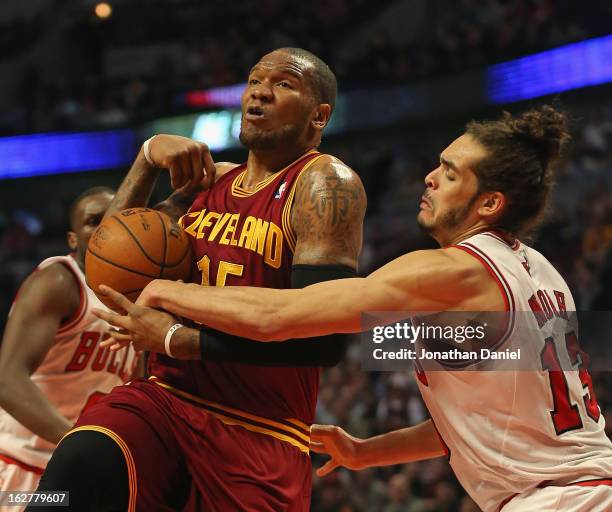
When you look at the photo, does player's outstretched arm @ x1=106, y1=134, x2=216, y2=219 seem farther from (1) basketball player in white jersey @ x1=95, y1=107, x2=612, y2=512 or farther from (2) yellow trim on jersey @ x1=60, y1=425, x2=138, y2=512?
(2) yellow trim on jersey @ x1=60, y1=425, x2=138, y2=512

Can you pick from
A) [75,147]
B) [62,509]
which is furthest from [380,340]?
[75,147]

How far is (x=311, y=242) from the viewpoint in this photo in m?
3.22

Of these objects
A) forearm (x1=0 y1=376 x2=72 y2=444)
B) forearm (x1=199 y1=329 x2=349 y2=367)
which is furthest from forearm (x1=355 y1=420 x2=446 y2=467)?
forearm (x1=0 y1=376 x2=72 y2=444)

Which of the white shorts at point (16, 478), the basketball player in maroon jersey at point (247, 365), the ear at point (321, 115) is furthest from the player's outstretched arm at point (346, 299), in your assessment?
the white shorts at point (16, 478)

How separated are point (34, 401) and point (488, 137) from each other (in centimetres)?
255

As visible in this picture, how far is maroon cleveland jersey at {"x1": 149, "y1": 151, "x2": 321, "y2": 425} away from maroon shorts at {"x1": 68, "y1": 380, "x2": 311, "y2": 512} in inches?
2.4

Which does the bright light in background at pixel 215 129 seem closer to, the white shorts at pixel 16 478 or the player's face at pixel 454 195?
the white shorts at pixel 16 478

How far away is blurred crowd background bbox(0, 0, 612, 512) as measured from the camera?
31.7ft

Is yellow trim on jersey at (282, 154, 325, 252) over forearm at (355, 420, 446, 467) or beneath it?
over

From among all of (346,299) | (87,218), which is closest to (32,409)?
(87,218)

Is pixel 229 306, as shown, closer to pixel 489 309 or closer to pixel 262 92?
pixel 489 309

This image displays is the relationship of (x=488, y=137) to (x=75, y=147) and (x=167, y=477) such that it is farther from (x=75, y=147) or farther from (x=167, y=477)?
(x=75, y=147)

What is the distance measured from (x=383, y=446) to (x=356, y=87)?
1278 cm

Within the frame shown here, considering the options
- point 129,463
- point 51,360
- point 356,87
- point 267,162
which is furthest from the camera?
point 356,87
